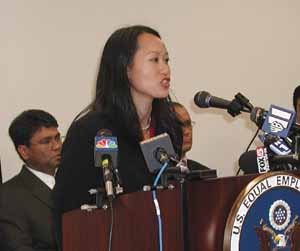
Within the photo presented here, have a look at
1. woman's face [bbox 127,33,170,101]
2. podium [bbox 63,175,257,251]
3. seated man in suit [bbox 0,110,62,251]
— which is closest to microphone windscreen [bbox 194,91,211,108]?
woman's face [bbox 127,33,170,101]

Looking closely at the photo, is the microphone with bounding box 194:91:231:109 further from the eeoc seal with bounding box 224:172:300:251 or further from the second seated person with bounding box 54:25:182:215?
the eeoc seal with bounding box 224:172:300:251

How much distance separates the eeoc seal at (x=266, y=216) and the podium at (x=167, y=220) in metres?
0.03

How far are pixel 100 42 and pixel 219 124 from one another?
3.15ft

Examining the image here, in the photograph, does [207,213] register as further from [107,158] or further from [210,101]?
[210,101]

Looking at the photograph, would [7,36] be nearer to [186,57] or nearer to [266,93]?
[186,57]

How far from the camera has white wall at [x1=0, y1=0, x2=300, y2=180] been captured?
2.94 meters

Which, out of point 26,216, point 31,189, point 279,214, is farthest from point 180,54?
point 279,214

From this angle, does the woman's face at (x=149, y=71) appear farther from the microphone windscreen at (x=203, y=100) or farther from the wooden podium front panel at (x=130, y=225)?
the wooden podium front panel at (x=130, y=225)

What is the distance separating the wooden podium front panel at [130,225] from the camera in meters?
1.11

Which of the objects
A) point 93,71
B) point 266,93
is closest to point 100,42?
point 93,71

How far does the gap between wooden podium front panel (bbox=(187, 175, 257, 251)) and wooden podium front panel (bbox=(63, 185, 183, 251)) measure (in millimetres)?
28

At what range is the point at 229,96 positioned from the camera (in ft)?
11.7

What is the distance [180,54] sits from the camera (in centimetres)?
343

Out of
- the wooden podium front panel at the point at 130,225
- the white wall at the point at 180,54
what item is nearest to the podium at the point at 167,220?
the wooden podium front panel at the point at 130,225
